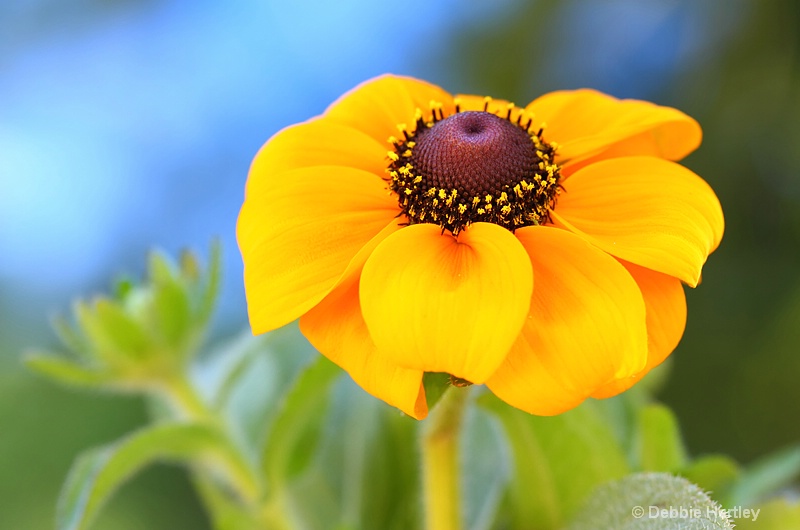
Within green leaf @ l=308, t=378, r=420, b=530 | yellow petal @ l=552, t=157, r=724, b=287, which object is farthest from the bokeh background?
yellow petal @ l=552, t=157, r=724, b=287

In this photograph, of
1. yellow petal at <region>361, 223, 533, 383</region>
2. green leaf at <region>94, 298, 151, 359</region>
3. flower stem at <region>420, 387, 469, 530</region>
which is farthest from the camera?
green leaf at <region>94, 298, 151, 359</region>

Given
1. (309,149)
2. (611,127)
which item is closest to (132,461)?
(309,149)

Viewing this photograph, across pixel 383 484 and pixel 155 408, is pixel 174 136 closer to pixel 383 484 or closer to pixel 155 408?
pixel 155 408

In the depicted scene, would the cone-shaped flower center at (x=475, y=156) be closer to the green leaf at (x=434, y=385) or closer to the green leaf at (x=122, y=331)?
the green leaf at (x=434, y=385)

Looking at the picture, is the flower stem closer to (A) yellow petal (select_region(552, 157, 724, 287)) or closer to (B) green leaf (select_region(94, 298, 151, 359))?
(A) yellow petal (select_region(552, 157, 724, 287))

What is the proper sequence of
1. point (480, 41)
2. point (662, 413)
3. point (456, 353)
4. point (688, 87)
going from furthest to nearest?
point (480, 41) < point (688, 87) < point (662, 413) < point (456, 353)

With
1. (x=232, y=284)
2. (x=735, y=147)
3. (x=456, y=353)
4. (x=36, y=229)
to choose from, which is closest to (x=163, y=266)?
(x=456, y=353)
